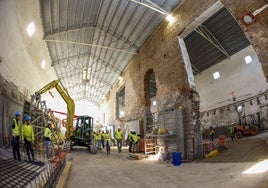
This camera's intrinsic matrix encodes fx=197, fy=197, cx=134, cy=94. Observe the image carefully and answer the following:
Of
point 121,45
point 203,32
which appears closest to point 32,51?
point 121,45

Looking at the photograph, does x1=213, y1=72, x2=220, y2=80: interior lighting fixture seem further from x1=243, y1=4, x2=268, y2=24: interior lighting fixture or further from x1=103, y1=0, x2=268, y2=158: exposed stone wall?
x1=243, y1=4, x2=268, y2=24: interior lighting fixture

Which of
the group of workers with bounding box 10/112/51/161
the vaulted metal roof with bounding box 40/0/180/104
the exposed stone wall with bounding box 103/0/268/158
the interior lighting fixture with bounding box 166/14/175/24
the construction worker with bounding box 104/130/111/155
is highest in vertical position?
the vaulted metal roof with bounding box 40/0/180/104

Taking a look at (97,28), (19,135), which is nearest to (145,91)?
(97,28)

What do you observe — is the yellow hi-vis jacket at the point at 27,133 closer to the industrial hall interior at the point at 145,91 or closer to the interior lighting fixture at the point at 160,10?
the industrial hall interior at the point at 145,91

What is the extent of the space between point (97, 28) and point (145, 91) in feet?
21.1

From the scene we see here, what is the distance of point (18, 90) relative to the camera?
34.8 feet

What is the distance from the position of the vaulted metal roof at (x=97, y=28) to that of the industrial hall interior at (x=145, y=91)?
84mm

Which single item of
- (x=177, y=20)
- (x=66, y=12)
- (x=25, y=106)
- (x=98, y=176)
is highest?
(x=66, y=12)

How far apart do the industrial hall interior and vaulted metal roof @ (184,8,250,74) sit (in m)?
0.09

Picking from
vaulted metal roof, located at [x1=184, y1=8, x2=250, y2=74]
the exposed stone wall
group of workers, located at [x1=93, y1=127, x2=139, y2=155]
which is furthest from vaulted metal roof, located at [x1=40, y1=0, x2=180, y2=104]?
group of workers, located at [x1=93, y1=127, x2=139, y2=155]

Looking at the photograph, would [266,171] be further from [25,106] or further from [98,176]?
[25,106]

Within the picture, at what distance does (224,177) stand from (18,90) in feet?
34.2

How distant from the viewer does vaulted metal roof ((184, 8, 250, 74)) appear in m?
14.0

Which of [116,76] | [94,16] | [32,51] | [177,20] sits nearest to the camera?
[177,20]
